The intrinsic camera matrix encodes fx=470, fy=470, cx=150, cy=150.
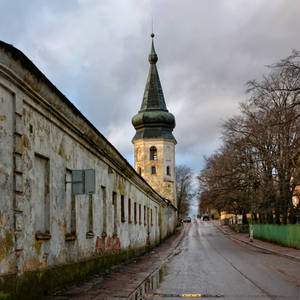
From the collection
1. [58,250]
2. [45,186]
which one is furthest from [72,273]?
[45,186]

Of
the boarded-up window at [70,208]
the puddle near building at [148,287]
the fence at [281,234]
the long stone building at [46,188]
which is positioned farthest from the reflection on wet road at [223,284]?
the fence at [281,234]

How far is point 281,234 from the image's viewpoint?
31.3 meters

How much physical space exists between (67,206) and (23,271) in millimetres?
3372

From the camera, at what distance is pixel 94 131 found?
13648mm

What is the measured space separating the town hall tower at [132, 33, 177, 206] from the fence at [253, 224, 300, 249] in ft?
88.9

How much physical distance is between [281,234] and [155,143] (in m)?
36.8

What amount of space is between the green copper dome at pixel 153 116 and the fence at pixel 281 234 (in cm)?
2840

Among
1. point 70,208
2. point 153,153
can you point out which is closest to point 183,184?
point 153,153

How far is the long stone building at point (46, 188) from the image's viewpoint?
768 centimetres

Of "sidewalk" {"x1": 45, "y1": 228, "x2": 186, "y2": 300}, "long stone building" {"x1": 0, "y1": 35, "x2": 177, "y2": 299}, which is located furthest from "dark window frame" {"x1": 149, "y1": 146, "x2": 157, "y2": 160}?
"sidewalk" {"x1": 45, "y1": 228, "x2": 186, "y2": 300}

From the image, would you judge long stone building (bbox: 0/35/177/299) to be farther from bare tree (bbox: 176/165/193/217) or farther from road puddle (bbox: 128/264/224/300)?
bare tree (bbox: 176/165/193/217)

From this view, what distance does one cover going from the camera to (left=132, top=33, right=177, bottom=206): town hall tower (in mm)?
66438

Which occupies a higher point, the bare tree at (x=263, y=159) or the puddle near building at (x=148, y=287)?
the bare tree at (x=263, y=159)

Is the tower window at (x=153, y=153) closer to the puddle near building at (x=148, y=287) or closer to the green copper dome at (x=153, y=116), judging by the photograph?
the green copper dome at (x=153, y=116)
